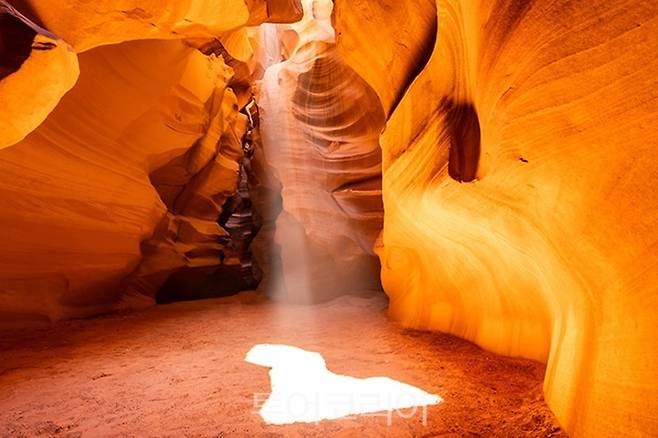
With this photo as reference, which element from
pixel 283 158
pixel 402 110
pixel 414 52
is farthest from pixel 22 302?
pixel 414 52

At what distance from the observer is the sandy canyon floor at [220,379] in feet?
8.07

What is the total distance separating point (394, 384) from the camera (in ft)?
10.4

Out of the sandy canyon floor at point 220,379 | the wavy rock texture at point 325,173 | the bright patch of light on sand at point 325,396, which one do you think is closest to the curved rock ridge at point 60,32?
the sandy canyon floor at point 220,379

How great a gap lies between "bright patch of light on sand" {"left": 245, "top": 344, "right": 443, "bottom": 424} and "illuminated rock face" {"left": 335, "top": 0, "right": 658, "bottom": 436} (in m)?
1.06

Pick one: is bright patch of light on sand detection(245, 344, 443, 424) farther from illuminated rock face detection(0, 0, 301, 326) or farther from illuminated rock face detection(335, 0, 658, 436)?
illuminated rock face detection(0, 0, 301, 326)

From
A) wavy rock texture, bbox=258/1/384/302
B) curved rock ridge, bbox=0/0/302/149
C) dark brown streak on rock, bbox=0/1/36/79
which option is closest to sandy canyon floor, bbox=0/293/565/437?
curved rock ridge, bbox=0/0/302/149

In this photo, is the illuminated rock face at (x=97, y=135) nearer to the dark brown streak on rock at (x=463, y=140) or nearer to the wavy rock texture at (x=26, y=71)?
the wavy rock texture at (x=26, y=71)

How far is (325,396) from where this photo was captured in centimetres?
297

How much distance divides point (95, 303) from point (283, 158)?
5.10 metres

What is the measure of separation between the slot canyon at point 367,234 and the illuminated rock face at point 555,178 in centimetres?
1

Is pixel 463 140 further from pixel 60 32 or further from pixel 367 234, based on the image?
pixel 367 234

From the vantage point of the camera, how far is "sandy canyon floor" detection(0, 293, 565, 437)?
2461mm

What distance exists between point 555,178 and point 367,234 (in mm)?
6245

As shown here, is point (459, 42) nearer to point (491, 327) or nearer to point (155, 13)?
point (491, 327)
